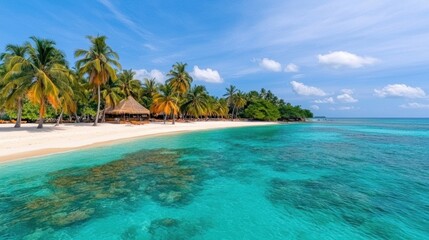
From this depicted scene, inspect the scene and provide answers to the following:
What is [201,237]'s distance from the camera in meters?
5.29

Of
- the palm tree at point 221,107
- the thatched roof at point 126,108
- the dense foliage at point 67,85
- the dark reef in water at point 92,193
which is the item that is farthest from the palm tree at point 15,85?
the palm tree at point 221,107

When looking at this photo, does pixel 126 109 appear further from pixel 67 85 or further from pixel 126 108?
pixel 67 85

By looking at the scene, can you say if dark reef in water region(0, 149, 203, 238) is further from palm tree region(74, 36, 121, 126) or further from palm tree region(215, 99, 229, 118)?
palm tree region(215, 99, 229, 118)

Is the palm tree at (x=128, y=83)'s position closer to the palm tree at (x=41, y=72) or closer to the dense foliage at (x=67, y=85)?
the dense foliage at (x=67, y=85)

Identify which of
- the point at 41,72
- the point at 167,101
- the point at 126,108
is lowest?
the point at 126,108

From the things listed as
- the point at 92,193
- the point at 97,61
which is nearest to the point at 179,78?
the point at 97,61

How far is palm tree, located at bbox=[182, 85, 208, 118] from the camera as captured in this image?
51375 mm

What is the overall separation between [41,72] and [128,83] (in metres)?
23.0

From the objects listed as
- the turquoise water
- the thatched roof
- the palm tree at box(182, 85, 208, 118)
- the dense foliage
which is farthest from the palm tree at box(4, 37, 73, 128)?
the palm tree at box(182, 85, 208, 118)

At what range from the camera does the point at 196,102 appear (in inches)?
2032

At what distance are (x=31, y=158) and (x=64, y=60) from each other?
1382cm

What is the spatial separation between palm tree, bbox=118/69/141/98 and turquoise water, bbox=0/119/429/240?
30.2m

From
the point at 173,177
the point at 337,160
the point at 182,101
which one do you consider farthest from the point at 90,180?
the point at 182,101

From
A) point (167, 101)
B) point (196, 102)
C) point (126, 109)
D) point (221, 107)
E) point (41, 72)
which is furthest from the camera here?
point (221, 107)
